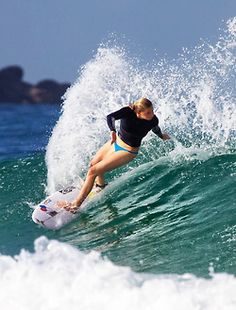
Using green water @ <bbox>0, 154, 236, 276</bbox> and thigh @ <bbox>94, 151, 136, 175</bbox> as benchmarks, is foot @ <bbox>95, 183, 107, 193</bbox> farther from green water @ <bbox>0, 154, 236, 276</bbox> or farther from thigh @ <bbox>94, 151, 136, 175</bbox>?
thigh @ <bbox>94, 151, 136, 175</bbox>

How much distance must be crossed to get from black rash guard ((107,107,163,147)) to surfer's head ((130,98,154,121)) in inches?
2.7

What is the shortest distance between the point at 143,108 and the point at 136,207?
1465 mm

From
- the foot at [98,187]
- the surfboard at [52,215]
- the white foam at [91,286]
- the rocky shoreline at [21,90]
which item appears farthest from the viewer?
the rocky shoreline at [21,90]

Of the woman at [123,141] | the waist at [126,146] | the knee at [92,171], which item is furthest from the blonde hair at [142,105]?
the knee at [92,171]

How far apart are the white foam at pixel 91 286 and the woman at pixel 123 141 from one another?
3026 millimetres

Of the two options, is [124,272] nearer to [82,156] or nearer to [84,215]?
[84,215]

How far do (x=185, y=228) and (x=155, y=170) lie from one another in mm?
2872

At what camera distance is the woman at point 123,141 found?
10016 mm

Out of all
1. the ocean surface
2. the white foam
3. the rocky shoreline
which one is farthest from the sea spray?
the rocky shoreline

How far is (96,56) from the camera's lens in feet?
47.7

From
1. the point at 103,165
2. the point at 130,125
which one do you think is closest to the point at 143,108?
the point at 130,125

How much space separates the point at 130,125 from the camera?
10148mm

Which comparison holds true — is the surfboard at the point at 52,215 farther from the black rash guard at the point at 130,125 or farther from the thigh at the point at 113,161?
the black rash guard at the point at 130,125

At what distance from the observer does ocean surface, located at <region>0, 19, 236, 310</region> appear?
6887 mm
